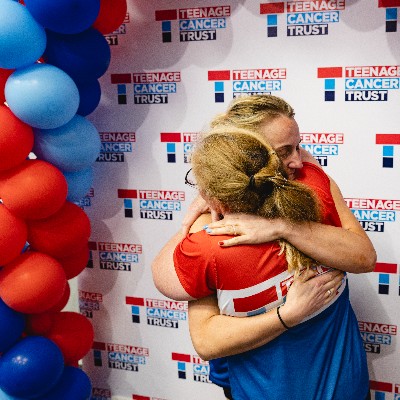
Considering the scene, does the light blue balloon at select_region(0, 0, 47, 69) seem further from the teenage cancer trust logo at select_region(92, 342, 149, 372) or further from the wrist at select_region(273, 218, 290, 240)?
the teenage cancer trust logo at select_region(92, 342, 149, 372)

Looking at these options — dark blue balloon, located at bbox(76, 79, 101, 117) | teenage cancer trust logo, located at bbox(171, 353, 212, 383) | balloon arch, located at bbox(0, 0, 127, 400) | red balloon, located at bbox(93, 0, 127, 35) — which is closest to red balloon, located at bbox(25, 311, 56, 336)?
balloon arch, located at bbox(0, 0, 127, 400)

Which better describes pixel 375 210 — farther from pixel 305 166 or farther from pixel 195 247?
pixel 195 247

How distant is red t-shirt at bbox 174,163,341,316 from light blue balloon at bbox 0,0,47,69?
953 mm

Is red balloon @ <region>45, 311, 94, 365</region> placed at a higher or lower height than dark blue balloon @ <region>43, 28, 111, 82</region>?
lower

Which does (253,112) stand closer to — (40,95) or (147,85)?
(40,95)

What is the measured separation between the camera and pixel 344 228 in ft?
5.30

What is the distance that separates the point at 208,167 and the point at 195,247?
8.0 inches

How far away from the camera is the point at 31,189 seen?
2.04 m

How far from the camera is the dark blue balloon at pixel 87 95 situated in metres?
2.29

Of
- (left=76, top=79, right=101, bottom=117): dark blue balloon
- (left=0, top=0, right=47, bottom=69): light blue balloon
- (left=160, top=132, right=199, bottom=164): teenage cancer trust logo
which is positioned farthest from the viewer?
(left=160, top=132, right=199, bottom=164): teenage cancer trust logo

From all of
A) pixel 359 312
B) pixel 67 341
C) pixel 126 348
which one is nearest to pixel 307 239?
pixel 359 312

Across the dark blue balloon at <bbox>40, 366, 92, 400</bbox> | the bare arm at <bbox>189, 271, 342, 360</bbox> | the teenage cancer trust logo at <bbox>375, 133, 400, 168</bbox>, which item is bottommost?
the dark blue balloon at <bbox>40, 366, 92, 400</bbox>

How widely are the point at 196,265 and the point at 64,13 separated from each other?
1.06 m

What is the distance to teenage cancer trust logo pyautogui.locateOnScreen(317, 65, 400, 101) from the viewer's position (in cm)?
220
